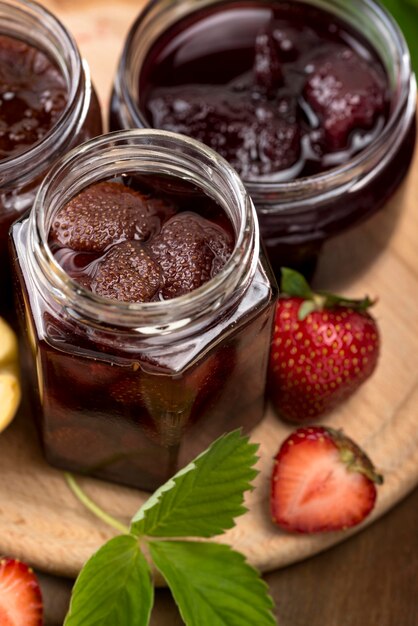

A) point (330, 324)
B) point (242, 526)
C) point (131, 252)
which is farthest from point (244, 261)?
point (242, 526)

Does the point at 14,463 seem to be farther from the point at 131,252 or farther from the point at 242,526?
the point at 131,252

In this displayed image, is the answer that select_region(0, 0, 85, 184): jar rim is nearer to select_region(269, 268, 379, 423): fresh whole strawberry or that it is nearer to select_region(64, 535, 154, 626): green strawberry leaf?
select_region(269, 268, 379, 423): fresh whole strawberry

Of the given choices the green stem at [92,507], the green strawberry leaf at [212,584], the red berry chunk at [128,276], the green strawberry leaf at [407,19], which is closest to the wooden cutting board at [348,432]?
the green stem at [92,507]

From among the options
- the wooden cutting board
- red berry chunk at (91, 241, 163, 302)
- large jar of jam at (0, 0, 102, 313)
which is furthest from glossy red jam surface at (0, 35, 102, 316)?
the wooden cutting board

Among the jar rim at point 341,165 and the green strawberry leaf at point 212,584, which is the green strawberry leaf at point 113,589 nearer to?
the green strawberry leaf at point 212,584

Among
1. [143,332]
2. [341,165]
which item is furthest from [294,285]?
[143,332]

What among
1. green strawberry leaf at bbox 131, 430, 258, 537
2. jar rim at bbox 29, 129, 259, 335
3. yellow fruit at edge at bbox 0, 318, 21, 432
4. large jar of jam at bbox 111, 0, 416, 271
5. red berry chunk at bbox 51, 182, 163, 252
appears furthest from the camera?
large jar of jam at bbox 111, 0, 416, 271
